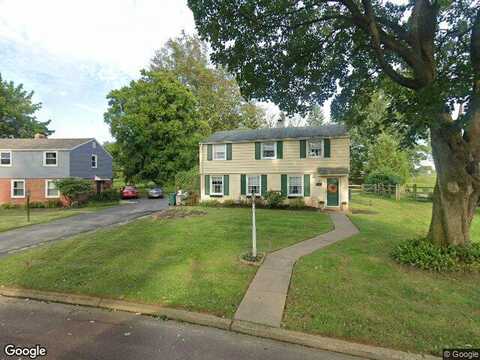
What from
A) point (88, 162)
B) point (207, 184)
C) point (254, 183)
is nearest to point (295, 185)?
point (254, 183)

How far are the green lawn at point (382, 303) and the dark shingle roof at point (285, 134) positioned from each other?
438 inches

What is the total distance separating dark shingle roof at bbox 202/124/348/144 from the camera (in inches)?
682

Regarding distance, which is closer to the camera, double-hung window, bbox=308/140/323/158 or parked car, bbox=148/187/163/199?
double-hung window, bbox=308/140/323/158

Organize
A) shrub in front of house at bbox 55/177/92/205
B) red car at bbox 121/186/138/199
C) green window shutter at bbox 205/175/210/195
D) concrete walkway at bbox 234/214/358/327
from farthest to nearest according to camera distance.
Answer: red car at bbox 121/186/138/199 < shrub in front of house at bbox 55/177/92/205 < green window shutter at bbox 205/175/210/195 < concrete walkway at bbox 234/214/358/327

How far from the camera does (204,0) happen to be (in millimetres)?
6617

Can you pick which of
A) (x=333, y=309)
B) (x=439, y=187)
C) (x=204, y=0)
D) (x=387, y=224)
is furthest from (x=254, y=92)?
(x=387, y=224)

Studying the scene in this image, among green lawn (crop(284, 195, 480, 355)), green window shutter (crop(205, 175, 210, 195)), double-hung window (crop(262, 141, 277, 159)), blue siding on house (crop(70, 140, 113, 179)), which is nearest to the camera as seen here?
green lawn (crop(284, 195, 480, 355))

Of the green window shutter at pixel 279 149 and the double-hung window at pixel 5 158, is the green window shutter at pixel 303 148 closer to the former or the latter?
the green window shutter at pixel 279 149

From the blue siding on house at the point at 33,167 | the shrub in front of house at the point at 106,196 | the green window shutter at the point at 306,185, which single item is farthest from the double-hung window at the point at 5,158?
the green window shutter at the point at 306,185

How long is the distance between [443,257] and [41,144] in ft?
94.5

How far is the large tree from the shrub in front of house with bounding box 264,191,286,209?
336 inches

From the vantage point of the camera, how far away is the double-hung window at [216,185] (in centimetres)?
1934

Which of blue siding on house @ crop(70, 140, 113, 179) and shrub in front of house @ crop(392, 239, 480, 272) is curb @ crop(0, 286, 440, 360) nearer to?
shrub in front of house @ crop(392, 239, 480, 272)

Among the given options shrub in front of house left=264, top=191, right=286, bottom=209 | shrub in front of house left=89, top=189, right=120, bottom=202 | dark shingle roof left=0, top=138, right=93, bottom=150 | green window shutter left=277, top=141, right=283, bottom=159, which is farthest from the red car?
green window shutter left=277, top=141, right=283, bottom=159
